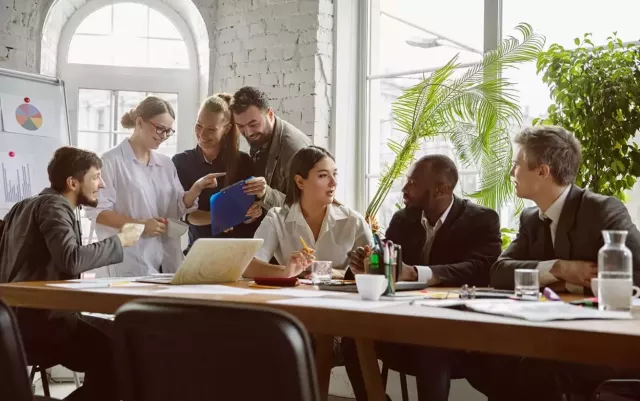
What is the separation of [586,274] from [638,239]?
272mm

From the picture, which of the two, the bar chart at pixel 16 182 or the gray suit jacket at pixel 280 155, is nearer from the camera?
the gray suit jacket at pixel 280 155

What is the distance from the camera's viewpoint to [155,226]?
366cm

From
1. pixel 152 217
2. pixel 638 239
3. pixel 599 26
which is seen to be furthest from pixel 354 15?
pixel 638 239

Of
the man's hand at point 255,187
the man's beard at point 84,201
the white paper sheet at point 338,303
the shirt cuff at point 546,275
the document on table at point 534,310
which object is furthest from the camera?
the man's hand at point 255,187

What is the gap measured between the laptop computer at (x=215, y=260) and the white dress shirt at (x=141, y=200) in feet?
3.46

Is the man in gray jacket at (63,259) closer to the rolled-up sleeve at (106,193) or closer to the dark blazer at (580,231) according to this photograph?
the rolled-up sleeve at (106,193)

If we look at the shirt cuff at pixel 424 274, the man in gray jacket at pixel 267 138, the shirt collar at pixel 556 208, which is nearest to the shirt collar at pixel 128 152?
the man in gray jacket at pixel 267 138

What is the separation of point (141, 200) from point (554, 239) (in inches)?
78.7

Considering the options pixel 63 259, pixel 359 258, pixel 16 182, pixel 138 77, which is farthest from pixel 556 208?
pixel 138 77

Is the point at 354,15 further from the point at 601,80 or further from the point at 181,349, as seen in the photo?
the point at 181,349

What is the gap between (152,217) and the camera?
3770mm

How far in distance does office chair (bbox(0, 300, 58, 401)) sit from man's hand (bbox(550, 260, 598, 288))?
164 cm

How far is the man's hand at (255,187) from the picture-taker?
3500 millimetres

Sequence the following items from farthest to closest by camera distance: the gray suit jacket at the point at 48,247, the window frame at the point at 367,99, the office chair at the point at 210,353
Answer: the window frame at the point at 367,99 → the gray suit jacket at the point at 48,247 → the office chair at the point at 210,353
